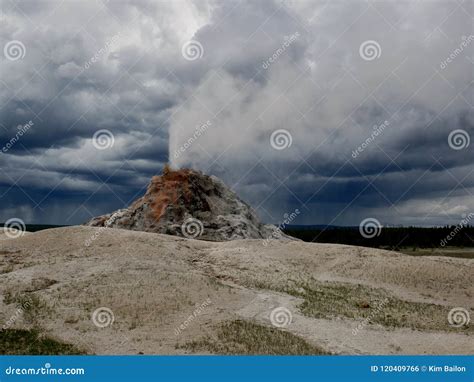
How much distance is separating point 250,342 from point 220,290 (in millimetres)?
7411

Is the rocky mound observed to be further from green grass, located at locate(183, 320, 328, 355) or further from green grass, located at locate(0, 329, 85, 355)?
green grass, located at locate(0, 329, 85, 355)

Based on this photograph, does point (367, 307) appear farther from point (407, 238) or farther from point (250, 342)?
point (407, 238)

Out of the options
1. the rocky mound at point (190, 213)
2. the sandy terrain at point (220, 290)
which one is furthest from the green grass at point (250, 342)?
the rocky mound at point (190, 213)

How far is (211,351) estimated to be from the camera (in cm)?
1953

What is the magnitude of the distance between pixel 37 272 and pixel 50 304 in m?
5.08

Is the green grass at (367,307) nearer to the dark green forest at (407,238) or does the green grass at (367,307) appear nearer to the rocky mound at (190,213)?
the rocky mound at (190,213)

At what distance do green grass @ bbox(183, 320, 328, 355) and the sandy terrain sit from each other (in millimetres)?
666

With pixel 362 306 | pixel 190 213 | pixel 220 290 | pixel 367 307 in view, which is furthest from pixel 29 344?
pixel 190 213

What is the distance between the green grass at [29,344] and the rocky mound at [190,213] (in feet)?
97.4

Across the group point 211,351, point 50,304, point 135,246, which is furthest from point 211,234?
point 211,351

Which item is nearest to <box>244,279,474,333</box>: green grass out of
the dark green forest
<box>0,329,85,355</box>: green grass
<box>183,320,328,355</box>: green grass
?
<box>183,320,328,355</box>: green grass

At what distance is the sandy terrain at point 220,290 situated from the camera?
21953 mm

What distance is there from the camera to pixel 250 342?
20453mm

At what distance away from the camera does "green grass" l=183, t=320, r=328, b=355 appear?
19672 mm
